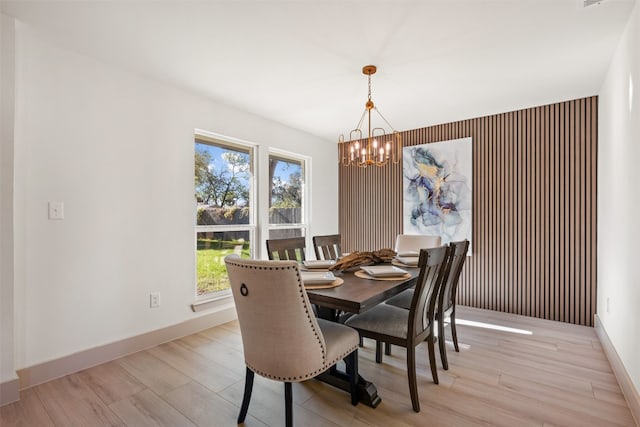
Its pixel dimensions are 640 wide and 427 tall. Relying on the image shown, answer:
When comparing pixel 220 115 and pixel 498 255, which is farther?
pixel 498 255

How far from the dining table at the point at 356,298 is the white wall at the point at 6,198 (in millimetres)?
1886

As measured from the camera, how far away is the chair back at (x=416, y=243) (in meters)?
3.19

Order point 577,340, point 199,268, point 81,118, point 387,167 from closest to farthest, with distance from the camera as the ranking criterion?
point 81,118, point 577,340, point 199,268, point 387,167

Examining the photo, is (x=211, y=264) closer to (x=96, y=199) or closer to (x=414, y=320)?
(x=96, y=199)

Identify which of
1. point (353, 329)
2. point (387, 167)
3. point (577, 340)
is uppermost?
point (387, 167)

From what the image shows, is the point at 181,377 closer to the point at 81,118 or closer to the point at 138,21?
the point at 81,118

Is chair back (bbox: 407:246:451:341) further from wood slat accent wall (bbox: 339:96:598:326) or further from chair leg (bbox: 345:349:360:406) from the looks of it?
wood slat accent wall (bbox: 339:96:598:326)

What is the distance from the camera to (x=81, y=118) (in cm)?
232

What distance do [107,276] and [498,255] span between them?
406 cm

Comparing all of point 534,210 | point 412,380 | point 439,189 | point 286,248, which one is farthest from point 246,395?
point 534,210

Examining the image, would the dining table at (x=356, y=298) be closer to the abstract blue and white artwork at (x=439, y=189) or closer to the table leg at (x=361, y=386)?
the table leg at (x=361, y=386)

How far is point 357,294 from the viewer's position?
5.48 ft

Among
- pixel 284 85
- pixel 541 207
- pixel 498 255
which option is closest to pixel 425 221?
pixel 498 255

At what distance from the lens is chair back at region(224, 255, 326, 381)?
1.37 metres
